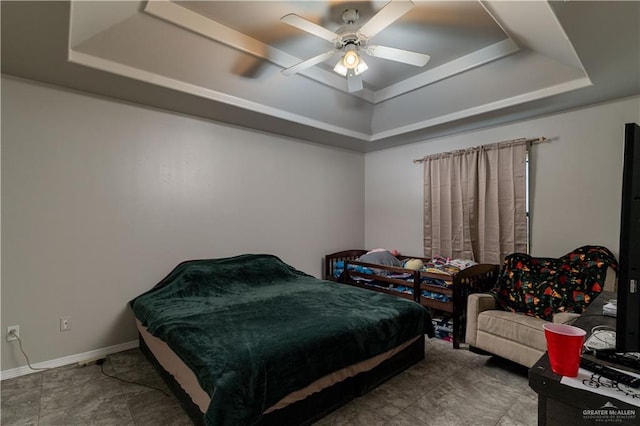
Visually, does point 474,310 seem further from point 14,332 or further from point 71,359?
point 14,332

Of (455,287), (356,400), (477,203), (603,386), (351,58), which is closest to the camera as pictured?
(603,386)

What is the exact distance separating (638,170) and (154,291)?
3.40 meters

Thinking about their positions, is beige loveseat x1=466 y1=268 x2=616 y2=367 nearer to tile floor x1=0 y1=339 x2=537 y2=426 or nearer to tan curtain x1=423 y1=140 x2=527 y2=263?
tile floor x1=0 y1=339 x2=537 y2=426

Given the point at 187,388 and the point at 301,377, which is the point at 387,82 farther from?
the point at 187,388

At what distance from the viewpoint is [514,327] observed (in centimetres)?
246

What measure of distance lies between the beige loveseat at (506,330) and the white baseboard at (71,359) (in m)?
3.26

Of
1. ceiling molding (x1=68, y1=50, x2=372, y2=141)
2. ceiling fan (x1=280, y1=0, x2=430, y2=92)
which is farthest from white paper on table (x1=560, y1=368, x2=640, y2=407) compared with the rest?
ceiling molding (x1=68, y1=50, x2=372, y2=141)

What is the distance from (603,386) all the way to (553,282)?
2.30m

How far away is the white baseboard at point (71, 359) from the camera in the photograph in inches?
94.8

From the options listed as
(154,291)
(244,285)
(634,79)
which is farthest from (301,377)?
(634,79)

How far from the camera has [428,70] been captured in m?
3.25

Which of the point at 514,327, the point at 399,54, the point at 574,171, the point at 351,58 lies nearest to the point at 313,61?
the point at 351,58

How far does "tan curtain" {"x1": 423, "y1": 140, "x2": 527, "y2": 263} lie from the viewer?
3.43 meters

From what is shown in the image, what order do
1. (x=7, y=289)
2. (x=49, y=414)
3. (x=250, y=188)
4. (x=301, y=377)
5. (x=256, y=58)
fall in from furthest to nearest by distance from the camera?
1. (x=250, y=188)
2. (x=256, y=58)
3. (x=7, y=289)
4. (x=49, y=414)
5. (x=301, y=377)
